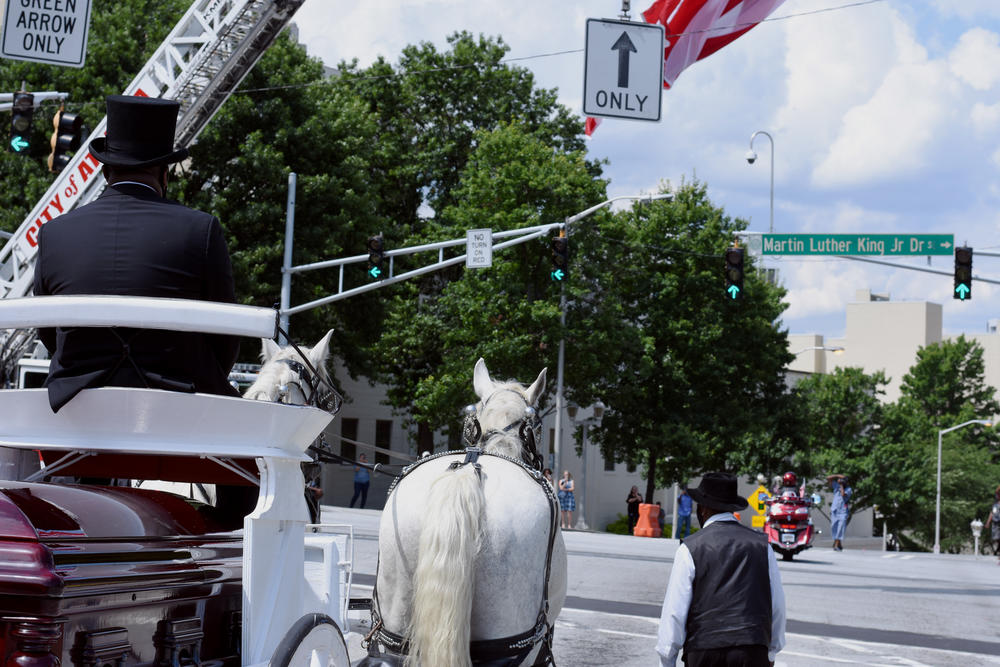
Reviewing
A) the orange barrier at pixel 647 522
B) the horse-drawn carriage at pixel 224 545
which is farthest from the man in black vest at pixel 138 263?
the orange barrier at pixel 647 522

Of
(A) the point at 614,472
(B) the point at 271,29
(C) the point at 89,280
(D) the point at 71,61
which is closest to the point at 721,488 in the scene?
(C) the point at 89,280

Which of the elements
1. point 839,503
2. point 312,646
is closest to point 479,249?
point 839,503

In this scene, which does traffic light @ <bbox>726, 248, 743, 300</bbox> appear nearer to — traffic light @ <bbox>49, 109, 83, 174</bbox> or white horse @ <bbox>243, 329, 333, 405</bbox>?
traffic light @ <bbox>49, 109, 83, 174</bbox>

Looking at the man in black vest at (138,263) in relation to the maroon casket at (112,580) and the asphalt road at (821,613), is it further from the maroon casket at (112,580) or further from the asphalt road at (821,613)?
the asphalt road at (821,613)

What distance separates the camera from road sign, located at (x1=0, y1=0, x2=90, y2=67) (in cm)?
1182

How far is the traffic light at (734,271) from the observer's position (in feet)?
84.8

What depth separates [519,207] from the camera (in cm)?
4116

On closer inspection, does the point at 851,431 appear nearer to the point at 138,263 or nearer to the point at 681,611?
the point at 681,611

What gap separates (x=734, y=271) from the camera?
26016 millimetres

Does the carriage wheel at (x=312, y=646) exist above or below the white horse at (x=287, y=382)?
below

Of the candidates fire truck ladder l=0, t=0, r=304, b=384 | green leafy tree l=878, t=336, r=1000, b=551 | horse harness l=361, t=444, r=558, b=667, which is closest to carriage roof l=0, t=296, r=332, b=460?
horse harness l=361, t=444, r=558, b=667

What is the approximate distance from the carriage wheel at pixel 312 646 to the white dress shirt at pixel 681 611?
1.72 metres

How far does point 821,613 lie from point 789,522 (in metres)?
9.89

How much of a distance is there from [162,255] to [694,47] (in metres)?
16.4
